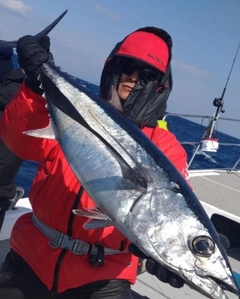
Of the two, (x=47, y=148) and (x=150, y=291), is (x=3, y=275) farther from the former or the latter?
(x=150, y=291)

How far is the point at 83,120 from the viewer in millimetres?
2152

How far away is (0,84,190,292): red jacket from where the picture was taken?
2.32 meters

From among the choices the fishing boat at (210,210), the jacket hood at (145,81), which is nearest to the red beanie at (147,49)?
the jacket hood at (145,81)

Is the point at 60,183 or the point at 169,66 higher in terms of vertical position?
the point at 169,66

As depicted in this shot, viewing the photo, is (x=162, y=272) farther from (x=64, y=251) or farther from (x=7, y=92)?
(x=7, y=92)

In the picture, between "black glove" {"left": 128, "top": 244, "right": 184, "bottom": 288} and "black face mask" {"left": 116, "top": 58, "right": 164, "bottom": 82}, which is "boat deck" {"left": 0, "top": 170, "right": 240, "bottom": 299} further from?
"black face mask" {"left": 116, "top": 58, "right": 164, "bottom": 82}

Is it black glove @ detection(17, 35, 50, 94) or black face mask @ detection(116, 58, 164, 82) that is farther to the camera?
black face mask @ detection(116, 58, 164, 82)

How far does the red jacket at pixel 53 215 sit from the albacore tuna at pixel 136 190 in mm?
197

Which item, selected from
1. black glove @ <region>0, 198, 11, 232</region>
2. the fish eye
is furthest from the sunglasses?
black glove @ <region>0, 198, 11, 232</region>

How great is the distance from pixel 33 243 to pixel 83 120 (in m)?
0.87

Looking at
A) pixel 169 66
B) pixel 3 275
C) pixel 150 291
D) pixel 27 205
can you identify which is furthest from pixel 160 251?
pixel 27 205

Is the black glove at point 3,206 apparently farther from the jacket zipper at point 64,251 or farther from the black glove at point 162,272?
the black glove at point 162,272

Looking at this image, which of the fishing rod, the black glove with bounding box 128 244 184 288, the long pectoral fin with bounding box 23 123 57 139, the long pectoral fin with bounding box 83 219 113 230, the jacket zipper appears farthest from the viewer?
the fishing rod

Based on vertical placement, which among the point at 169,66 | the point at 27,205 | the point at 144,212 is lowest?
the point at 27,205
